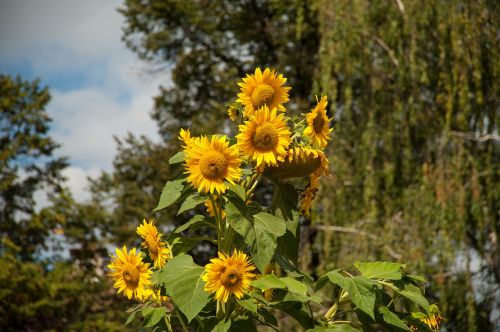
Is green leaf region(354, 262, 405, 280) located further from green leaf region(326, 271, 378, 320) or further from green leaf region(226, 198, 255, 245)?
green leaf region(226, 198, 255, 245)

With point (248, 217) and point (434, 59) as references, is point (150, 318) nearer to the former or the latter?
point (248, 217)

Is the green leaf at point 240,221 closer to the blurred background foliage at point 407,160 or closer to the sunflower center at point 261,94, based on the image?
the sunflower center at point 261,94

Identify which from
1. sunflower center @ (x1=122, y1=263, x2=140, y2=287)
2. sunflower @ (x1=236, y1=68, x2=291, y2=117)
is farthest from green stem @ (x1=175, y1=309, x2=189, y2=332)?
sunflower @ (x1=236, y1=68, x2=291, y2=117)

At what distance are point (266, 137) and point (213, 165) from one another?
5.2 inches

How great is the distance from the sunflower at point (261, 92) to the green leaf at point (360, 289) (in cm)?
43

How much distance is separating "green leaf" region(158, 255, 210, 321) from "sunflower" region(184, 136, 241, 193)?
178 mm

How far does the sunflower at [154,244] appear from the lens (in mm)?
1769

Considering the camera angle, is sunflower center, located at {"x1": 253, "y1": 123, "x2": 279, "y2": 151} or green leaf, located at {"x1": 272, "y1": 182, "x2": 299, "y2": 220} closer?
sunflower center, located at {"x1": 253, "y1": 123, "x2": 279, "y2": 151}

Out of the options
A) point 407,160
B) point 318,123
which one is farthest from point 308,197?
point 407,160

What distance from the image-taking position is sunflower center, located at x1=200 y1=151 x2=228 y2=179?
1599 millimetres

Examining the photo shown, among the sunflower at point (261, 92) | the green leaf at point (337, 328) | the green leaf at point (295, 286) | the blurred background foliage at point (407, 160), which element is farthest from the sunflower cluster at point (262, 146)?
the blurred background foliage at point (407, 160)

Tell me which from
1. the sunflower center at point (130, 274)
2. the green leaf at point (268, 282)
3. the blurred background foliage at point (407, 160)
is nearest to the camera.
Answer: the green leaf at point (268, 282)

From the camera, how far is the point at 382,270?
1.69m

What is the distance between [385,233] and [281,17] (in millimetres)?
6332
